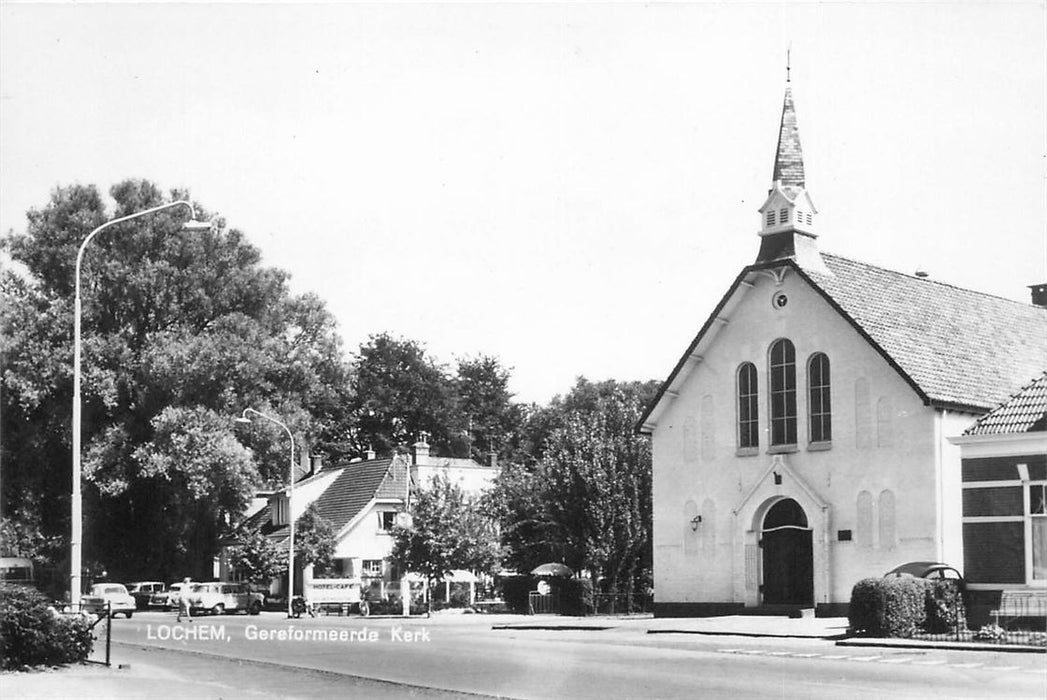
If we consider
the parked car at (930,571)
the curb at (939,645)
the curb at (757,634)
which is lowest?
the curb at (757,634)

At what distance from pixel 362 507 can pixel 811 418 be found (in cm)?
3022

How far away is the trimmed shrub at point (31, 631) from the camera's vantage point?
62.9 ft

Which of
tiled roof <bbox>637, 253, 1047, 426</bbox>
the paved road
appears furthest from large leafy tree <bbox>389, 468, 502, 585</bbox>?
the paved road

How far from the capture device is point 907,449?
35.8 m

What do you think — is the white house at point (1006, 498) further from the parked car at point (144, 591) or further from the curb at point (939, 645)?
the parked car at point (144, 591)

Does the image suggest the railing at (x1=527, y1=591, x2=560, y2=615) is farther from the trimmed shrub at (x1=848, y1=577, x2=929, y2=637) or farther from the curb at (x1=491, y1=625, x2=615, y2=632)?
the trimmed shrub at (x1=848, y1=577, x2=929, y2=637)

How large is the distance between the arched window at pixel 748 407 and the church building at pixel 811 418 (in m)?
0.04

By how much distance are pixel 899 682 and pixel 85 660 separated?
13.0m

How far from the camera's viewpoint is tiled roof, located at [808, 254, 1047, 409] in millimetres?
36375

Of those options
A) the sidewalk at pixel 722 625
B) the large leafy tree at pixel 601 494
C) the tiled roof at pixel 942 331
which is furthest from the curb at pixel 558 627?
the tiled roof at pixel 942 331

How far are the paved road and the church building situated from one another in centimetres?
684

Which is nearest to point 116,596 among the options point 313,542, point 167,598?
point 167,598

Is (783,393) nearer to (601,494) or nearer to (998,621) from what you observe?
(601,494)

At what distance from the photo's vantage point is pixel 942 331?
128 ft
